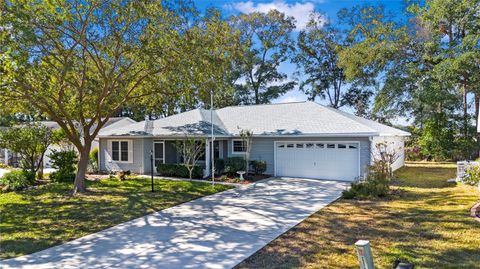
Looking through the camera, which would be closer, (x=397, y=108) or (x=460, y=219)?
(x=460, y=219)

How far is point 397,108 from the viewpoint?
28.7 meters

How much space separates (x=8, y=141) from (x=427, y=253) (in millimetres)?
17887

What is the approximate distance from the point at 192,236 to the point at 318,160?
404 inches

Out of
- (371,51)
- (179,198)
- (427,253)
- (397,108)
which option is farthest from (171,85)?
(397,108)

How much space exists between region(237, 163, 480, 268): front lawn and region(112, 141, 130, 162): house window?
13.8 meters

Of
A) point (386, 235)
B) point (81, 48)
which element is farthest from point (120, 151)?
point (386, 235)

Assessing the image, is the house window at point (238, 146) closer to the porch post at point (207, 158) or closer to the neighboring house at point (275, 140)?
the neighboring house at point (275, 140)

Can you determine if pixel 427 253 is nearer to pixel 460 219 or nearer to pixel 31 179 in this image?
pixel 460 219

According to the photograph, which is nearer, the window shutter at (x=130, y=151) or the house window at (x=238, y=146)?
the house window at (x=238, y=146)

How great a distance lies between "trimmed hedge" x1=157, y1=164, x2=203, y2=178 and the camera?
16908 mm

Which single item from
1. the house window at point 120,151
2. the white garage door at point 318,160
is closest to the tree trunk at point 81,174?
the house window at point 120,151

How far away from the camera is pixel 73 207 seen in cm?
1076

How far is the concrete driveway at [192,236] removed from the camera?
20.0ft

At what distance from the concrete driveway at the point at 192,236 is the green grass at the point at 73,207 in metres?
0.59
